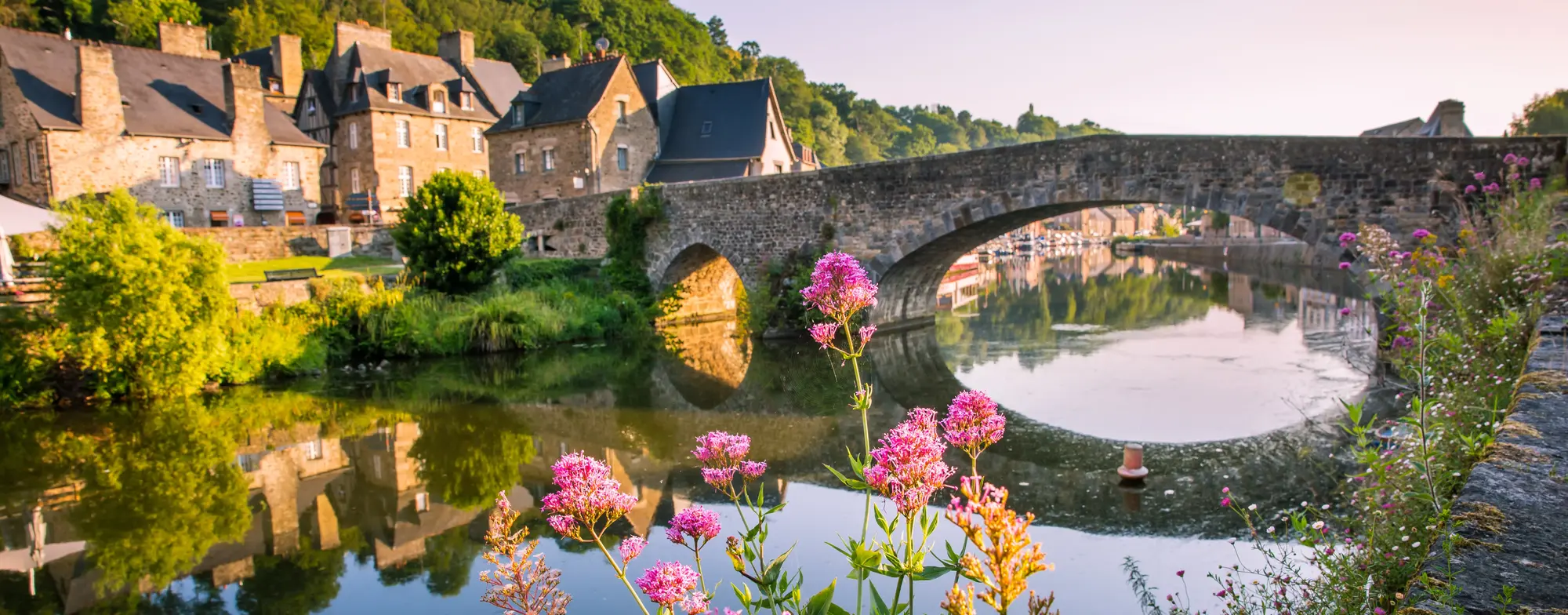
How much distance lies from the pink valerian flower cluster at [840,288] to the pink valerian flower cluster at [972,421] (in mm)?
314

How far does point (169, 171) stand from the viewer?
24688 mm

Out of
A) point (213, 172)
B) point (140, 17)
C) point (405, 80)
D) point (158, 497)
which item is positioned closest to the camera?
point (158, 497)

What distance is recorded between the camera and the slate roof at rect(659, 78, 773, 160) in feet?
90.6

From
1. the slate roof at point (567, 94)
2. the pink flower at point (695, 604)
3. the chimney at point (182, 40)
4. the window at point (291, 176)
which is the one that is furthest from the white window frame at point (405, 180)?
the pink flower at point (695, 604)

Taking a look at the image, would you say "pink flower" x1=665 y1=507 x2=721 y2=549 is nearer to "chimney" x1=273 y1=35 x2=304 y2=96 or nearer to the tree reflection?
the tree reflection

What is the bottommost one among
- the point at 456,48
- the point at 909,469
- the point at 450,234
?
the point at 909,469

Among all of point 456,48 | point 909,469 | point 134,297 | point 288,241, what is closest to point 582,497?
point 909,469

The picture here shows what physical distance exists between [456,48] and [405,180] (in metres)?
5.79

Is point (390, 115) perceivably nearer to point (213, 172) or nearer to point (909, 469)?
point (213, 172)

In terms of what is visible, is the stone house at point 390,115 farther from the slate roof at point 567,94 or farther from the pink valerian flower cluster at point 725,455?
the pink valerian flower cluster at point 725,455

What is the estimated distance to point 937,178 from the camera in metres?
15.3

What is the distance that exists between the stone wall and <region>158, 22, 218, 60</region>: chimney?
1314 centimetres

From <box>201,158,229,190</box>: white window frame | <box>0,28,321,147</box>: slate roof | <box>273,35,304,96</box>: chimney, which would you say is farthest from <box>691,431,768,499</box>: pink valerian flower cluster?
<box>273,35,304,96</box>: chimney

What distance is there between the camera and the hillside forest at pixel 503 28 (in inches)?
1560
